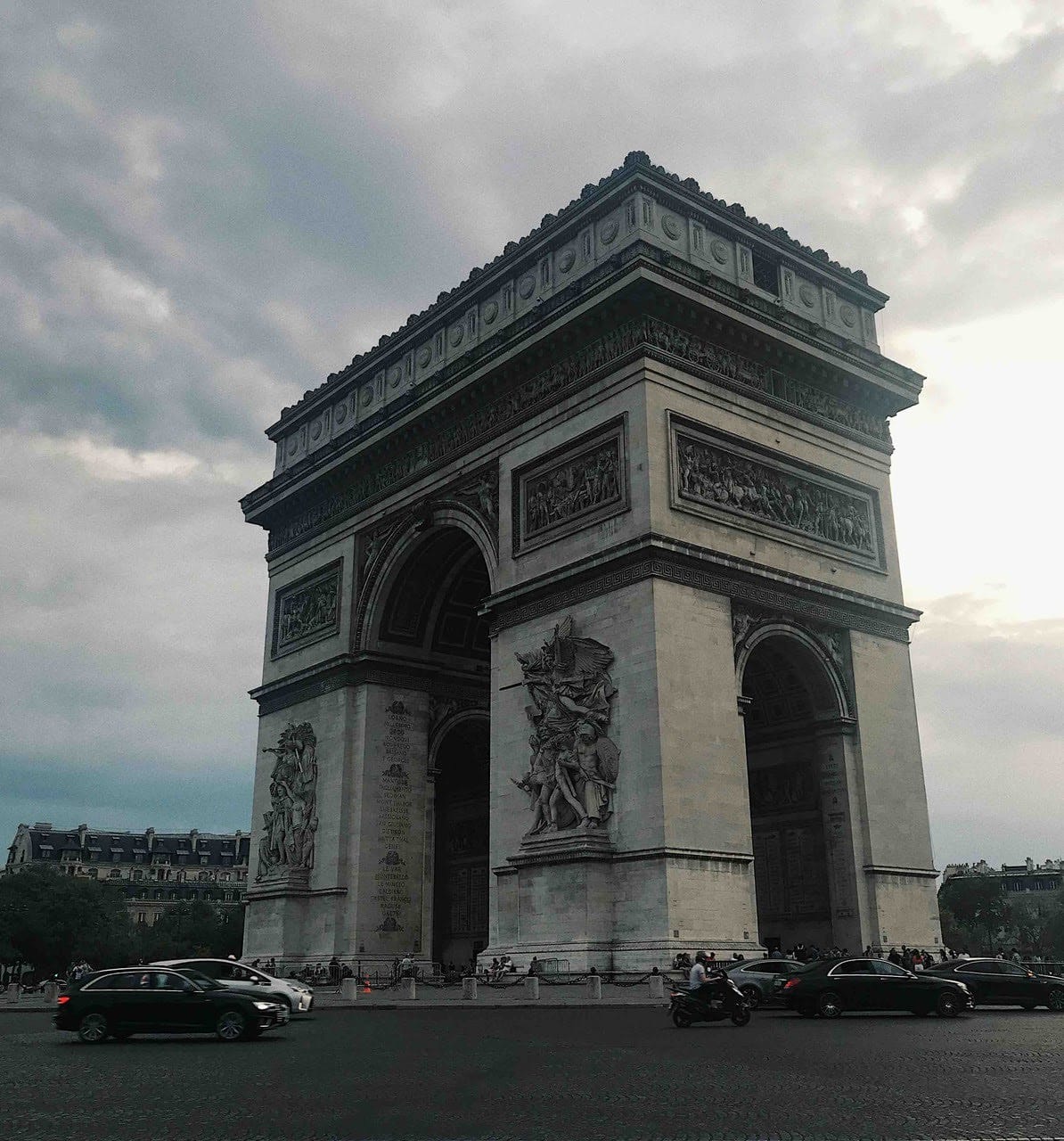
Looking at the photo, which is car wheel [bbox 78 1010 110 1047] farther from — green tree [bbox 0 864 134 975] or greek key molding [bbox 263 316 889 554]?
green tree [bbox 0 864 134 975]

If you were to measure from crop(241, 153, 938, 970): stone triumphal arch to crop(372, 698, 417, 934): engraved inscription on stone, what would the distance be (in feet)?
0.30

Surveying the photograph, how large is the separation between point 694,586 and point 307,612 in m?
17.1

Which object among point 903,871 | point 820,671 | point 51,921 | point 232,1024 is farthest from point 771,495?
point 51,921

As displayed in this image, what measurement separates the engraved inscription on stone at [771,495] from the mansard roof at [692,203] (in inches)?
266

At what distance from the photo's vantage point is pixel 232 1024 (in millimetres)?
17500

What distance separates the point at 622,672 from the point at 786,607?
5.21 m

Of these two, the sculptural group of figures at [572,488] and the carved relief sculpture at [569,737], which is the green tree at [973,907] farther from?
the carved relief sculpture at [569,737]

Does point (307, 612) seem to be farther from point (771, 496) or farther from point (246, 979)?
point (246, 979)

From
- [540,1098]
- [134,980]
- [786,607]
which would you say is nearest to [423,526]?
[786,607]

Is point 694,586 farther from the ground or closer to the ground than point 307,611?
closer to the ground

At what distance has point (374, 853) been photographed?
A: 3588 cm

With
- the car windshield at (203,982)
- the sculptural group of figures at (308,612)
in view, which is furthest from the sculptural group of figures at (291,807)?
the car windshield at (203,982)

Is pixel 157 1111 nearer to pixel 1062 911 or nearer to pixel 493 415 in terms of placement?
pixel 493 415

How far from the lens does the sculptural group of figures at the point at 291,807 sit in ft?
123
